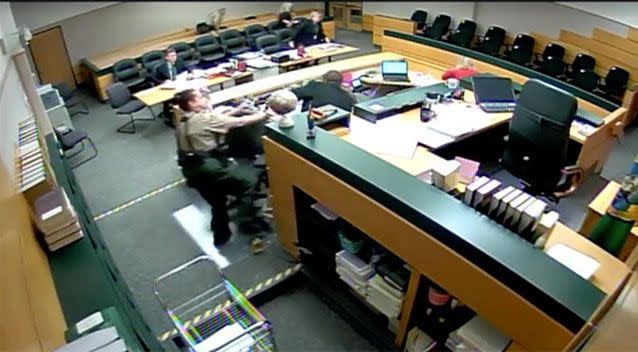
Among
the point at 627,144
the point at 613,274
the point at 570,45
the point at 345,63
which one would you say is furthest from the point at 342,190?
the point at 570,45

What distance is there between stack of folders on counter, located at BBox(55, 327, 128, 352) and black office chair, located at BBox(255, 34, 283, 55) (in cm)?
677

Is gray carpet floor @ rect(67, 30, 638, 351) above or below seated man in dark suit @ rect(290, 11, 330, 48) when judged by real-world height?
below

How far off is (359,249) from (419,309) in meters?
0.56

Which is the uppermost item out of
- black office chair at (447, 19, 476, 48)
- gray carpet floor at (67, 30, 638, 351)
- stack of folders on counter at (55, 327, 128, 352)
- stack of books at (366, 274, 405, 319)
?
black office chair at (447, 19, 476, 48)

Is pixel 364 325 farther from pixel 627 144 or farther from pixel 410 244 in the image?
pixel 627 144

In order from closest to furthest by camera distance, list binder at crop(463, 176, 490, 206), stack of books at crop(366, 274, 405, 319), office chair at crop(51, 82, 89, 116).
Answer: binder at crop(463, 176, 490, 206) < stack of books at crop(366, 274, 405, 319) < office chair at crop(51, 82, 89, 116)

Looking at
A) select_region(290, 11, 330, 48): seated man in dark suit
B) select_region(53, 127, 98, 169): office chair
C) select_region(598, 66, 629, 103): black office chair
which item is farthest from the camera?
select_region(290, 11, 330, 48): seated man in dark suit

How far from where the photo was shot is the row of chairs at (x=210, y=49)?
7812 millimetres

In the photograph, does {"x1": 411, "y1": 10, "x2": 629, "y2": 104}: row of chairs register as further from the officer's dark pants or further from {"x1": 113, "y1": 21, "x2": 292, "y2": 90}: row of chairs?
the officer's dark pants

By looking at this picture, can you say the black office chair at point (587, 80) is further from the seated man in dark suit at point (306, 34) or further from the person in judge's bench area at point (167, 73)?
the person in judge's bench area at point (167, 73)

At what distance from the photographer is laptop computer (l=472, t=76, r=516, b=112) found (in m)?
3.96

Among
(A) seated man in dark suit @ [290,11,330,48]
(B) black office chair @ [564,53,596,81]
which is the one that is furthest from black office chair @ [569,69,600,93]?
(A) seated man in dark suit @ [290,11,330,48]

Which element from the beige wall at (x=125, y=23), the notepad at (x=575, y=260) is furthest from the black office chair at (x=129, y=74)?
the notepad at (x=575, y=260)

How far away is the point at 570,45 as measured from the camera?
728 cm
